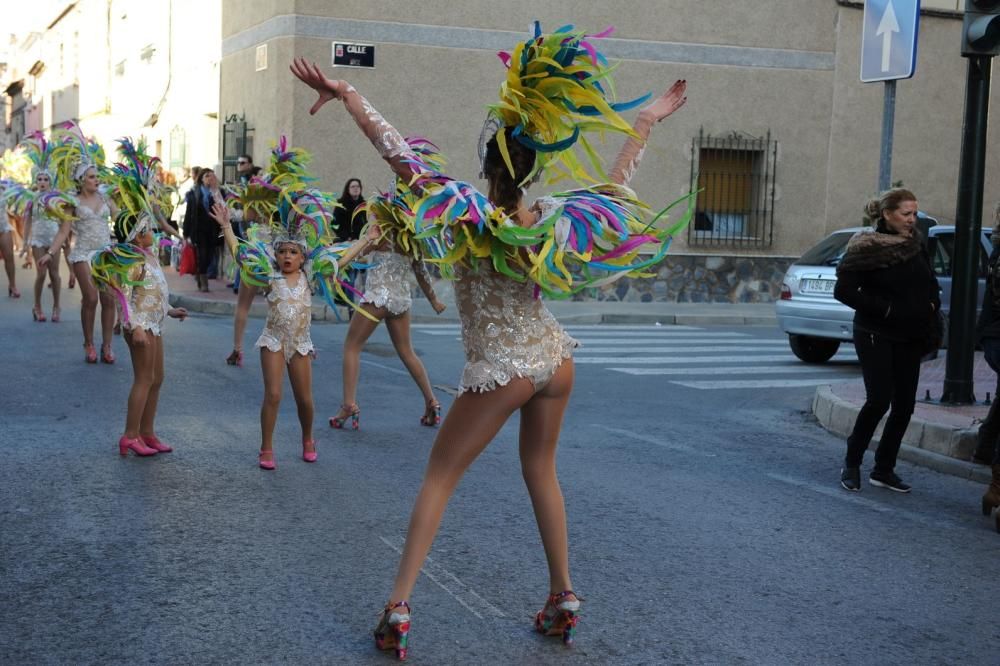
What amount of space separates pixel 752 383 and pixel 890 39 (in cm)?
363

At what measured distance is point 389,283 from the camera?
27.4 ft

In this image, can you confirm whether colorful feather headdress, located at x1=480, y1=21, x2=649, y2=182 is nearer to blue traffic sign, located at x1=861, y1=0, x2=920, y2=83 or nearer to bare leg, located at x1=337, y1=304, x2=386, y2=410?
bare leg, located at x1=337, y1=304, x2=386, y2=410

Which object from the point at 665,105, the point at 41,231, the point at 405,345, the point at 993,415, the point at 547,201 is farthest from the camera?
the point at 41,231

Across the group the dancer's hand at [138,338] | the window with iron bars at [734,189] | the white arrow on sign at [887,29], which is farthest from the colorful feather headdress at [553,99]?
the window with iron bars at [734,189]

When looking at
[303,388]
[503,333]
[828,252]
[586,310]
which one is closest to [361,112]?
[503,333]

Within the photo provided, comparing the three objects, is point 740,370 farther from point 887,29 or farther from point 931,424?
point 931,424

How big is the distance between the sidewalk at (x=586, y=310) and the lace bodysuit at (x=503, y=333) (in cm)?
1276

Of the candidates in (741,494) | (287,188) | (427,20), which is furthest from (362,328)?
(427,20)

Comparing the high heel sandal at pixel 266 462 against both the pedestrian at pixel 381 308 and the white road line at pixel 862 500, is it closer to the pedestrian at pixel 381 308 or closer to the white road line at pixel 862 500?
the pedestrian at pixel 381 308

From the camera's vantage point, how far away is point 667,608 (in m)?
4.80

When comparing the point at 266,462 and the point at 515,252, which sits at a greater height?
the point at 515,252

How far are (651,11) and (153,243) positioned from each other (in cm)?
1534

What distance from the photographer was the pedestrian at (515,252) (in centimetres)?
400

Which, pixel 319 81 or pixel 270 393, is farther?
pixel 270 393
